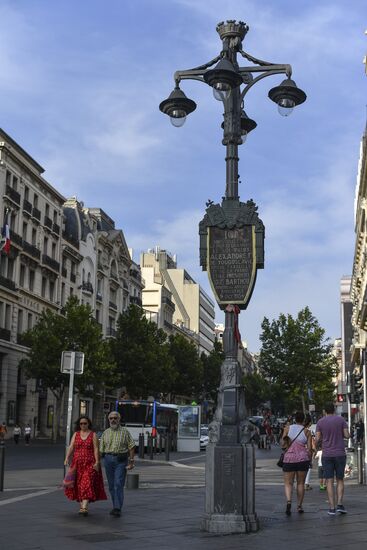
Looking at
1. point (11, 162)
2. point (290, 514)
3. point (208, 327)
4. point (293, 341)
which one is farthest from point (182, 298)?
point (290, 514)

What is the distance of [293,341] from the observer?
7388 centimetres

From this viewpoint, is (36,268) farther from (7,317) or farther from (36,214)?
(7,317)

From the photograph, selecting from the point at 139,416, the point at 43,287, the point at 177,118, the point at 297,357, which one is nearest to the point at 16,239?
the point at 43,287

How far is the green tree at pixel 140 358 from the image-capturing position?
2498 inches

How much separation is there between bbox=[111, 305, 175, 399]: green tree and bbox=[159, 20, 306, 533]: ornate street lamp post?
52210 millimetres

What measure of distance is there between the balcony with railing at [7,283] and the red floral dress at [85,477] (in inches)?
1571

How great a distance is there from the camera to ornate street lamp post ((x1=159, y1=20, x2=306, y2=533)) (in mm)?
9633

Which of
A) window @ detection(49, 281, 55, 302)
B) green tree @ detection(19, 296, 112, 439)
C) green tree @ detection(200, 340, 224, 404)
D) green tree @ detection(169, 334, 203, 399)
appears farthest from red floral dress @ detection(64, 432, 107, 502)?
green tree @ detection(200, 340, 224, 404)

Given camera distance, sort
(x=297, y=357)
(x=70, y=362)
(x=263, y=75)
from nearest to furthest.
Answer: (x=263, y=75)
(x=70, y=362)
(x=297, y=357)

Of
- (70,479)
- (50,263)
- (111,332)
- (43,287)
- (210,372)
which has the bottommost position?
(70,479)

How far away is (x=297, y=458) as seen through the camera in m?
12.4

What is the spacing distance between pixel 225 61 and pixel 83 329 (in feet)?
134

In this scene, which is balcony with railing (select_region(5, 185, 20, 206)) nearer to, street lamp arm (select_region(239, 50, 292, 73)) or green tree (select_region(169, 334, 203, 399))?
green tree (select_region(169, 334, 203, 399))

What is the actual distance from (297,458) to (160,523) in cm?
287
